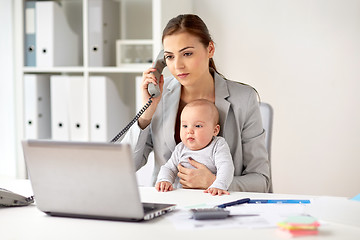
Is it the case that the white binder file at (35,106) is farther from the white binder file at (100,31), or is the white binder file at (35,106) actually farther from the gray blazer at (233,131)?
the gray blazer at (233,131)

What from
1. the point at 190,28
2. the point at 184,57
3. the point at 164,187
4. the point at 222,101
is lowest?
the point at 164,187

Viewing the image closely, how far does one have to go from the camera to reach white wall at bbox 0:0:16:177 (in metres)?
3.52

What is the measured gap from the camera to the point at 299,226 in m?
1.21

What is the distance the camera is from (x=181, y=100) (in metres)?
2.19

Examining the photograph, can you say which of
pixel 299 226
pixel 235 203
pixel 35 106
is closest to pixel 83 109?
pixel 35 106

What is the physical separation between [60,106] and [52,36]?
0.41 metres

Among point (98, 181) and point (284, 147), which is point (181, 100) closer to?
point (98, 181)

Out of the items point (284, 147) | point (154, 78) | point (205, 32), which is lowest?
point (284, 147)

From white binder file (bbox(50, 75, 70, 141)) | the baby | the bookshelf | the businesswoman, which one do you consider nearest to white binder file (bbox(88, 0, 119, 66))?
the bookshelf

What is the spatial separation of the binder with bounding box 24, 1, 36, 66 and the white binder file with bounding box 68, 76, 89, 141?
11.9 inches

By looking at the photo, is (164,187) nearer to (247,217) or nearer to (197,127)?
(197,127)

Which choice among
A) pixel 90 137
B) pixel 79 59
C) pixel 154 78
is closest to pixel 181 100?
pixel 154 78

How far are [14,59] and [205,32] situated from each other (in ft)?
5.86

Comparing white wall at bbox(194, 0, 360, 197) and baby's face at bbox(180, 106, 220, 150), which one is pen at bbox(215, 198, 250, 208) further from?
white wall at bbox(194, 0, 360, 197)
